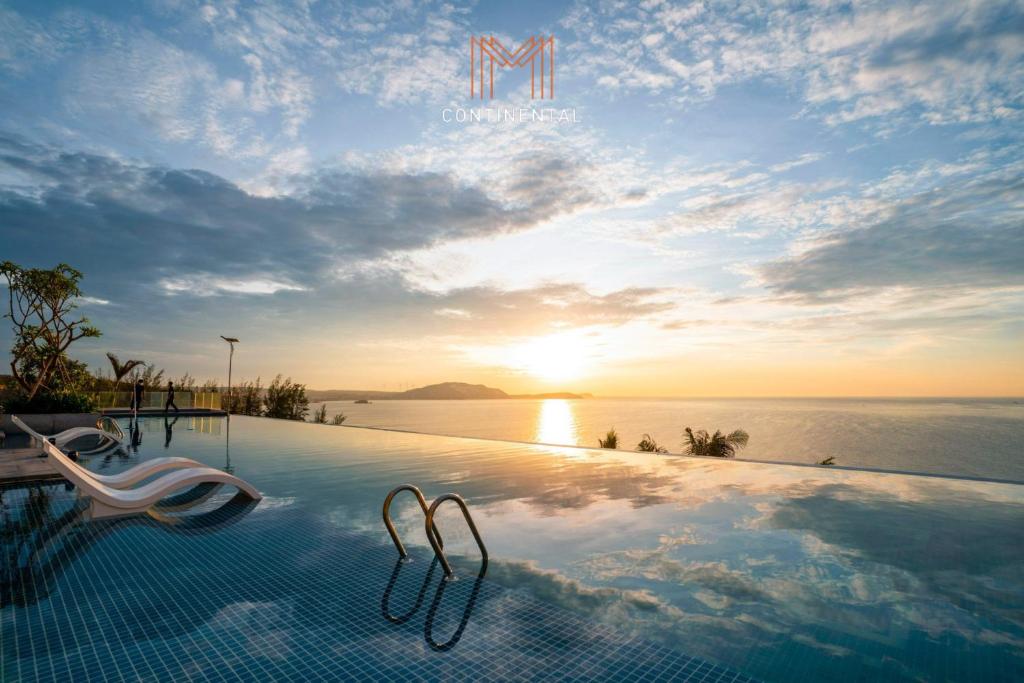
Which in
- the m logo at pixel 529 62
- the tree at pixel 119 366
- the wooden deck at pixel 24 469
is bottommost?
the wooden deck at pixel 24 469

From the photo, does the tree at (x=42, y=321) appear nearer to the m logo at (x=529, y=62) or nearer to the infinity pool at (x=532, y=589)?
the infinity pool at (x=532, y=589)

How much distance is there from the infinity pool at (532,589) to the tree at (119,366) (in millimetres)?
21857

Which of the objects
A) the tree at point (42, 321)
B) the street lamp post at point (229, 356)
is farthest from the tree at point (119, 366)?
the tree at point (42, 321)

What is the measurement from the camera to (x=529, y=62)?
14484mm

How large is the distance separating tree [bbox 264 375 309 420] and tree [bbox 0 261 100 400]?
968 centimetres

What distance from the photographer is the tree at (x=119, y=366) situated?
83.7 ft

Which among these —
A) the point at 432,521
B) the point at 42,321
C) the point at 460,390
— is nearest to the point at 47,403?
the point at 42,321

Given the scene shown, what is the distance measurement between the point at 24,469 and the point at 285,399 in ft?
66.3

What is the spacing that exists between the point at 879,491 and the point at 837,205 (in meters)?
12.8

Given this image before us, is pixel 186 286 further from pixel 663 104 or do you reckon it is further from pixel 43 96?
pixel 663 104

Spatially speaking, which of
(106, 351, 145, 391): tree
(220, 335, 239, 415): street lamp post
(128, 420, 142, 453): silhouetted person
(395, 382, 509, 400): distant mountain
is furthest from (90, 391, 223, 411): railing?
(395, 382, 509, 400): distant mountain

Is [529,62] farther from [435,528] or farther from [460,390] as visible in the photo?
[460,390]

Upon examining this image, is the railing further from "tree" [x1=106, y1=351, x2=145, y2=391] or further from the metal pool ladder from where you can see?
the metal pool ladder

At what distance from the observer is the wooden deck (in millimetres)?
7477
